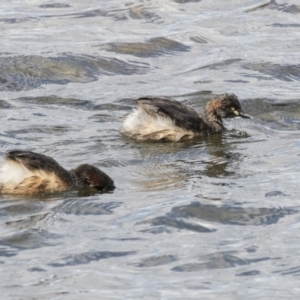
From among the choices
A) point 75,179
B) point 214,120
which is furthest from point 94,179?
point 214,120

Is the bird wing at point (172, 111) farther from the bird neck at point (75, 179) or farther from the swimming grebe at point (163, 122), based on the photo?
the bird neck at point (75, 179)

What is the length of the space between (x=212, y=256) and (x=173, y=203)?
4.47 feet

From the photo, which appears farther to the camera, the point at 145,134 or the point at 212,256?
the point at 145,134

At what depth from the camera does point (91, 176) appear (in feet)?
33.9

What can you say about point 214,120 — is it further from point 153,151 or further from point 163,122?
point 153,151

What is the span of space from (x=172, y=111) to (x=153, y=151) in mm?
721

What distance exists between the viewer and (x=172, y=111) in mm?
12609

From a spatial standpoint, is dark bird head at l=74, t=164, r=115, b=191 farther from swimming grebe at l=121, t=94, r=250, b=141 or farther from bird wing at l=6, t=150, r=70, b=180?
swimming grebe at l=121, t=94, r=250, b=141

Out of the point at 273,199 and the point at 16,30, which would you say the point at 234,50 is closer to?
the point at 16,30

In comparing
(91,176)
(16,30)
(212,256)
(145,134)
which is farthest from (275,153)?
(16,30)

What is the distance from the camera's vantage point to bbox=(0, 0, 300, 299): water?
8477 mm

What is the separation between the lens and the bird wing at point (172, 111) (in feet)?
41.0

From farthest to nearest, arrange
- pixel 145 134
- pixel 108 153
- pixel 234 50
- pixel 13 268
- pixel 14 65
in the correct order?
pixel 234 50
pixel 14 65
pixel 145 134
pixel 108 153
pixel 13 268

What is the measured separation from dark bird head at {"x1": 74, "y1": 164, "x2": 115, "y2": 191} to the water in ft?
0.41
